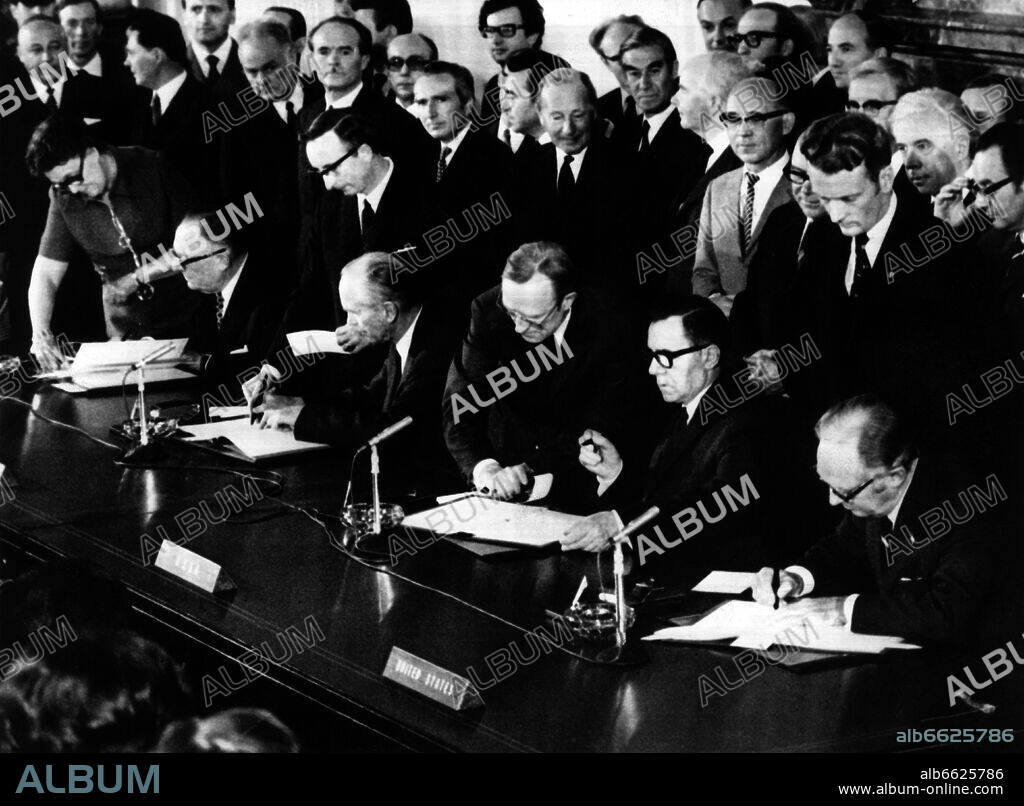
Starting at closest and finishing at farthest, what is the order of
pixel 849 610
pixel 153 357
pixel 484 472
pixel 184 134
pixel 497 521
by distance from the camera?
1. pixel 849 610
2. pixel 497 521
3. pixel 484 472
4. pixel 153 357
5. pixel 184 134

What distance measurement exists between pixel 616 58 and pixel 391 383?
1190 mm

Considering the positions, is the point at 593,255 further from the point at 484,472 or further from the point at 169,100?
the point at 169,100

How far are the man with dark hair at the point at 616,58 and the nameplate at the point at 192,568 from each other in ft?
5.36

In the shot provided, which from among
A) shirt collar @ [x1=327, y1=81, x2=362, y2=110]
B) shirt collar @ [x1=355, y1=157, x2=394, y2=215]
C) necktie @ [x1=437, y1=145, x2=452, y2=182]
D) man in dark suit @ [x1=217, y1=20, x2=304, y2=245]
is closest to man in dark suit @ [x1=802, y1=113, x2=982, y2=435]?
necktie @ [x1=437, y1=145, x2=452, y2=182]

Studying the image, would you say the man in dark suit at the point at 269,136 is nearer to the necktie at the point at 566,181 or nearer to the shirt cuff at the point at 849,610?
the necktie at the point at 566,181

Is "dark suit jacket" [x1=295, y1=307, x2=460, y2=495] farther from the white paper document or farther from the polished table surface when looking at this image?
the white paper document

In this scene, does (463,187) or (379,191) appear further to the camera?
(379,191)

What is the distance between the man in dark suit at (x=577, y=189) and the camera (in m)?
3.81

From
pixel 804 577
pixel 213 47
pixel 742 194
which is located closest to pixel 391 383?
pixel 742 194

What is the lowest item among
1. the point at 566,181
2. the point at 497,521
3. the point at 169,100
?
the point at 497,521

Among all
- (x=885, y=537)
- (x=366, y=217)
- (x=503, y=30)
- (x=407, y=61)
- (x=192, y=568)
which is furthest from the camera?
(x=366, y=217)

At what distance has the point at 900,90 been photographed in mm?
3189

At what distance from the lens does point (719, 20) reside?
3.49 meters

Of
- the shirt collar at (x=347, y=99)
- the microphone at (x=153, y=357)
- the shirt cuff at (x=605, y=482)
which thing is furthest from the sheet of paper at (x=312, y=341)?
the shirt cuff at (x=605, y=482)
